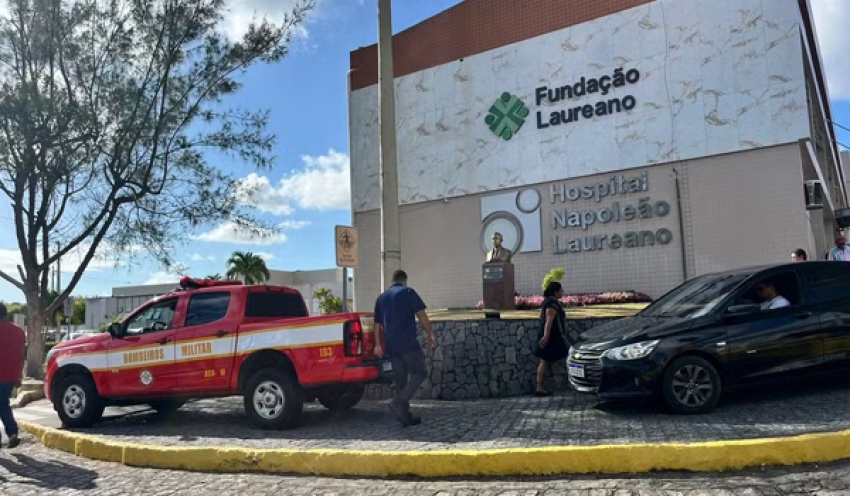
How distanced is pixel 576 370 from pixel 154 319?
571cm

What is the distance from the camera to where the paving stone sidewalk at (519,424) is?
6.21 m

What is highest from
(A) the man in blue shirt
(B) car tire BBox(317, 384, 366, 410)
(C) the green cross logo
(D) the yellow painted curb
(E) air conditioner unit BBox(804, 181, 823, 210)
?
(C) the green cross logo

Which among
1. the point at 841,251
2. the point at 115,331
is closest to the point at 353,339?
the point at 115,331

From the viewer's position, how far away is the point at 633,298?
57.9 feet

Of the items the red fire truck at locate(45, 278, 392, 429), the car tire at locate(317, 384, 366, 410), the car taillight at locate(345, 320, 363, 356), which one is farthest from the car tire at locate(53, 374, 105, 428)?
the car taillight at locate(345, 320, 363, 356)

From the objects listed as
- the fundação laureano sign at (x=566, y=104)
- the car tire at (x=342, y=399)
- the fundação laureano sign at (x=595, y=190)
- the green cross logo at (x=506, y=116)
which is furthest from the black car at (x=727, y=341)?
the green cross logo at (x=506, y=116)

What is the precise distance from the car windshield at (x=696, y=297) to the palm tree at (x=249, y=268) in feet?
157

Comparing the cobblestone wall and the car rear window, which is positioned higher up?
the car rear window

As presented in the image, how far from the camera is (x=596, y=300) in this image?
699 inches

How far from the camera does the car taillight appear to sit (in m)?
7.73

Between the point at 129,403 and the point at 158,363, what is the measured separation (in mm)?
968

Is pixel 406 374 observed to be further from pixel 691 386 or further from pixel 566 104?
pixel 566 104

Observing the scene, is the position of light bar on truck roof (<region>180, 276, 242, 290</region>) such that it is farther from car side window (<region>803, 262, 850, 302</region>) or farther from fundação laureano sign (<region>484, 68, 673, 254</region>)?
fundação laureano sign (<region>484, 68, 673, 254</region>)

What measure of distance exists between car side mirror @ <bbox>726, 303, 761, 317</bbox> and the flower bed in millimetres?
10076
